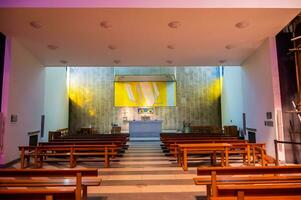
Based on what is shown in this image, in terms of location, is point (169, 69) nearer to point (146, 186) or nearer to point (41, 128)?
point (41, 128)

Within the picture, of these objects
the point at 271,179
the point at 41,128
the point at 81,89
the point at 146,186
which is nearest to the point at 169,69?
the point at 81,89

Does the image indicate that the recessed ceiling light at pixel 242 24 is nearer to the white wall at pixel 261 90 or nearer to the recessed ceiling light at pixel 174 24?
the white wall at pixel 261 90

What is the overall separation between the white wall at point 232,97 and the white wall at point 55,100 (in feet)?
25.5

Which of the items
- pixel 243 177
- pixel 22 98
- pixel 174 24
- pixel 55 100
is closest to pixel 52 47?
pixel 22 98

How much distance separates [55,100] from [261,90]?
8.31 meters

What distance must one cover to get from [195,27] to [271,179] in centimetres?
366

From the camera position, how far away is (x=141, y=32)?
5.14 m

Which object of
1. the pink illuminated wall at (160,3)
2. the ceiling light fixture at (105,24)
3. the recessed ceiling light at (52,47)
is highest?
the pink illuminated wall at (160,3)

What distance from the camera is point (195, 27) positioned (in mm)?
4883

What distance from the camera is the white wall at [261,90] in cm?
538

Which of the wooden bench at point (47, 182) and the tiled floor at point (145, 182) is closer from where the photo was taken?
the wooden bench at point (47, 182)

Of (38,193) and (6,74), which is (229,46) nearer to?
(6,74)

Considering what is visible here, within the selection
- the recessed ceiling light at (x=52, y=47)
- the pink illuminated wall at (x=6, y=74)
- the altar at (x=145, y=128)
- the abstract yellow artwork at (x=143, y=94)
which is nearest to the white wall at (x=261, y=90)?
the altar at (x=145, y=128)

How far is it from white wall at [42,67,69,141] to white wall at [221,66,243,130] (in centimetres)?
777
